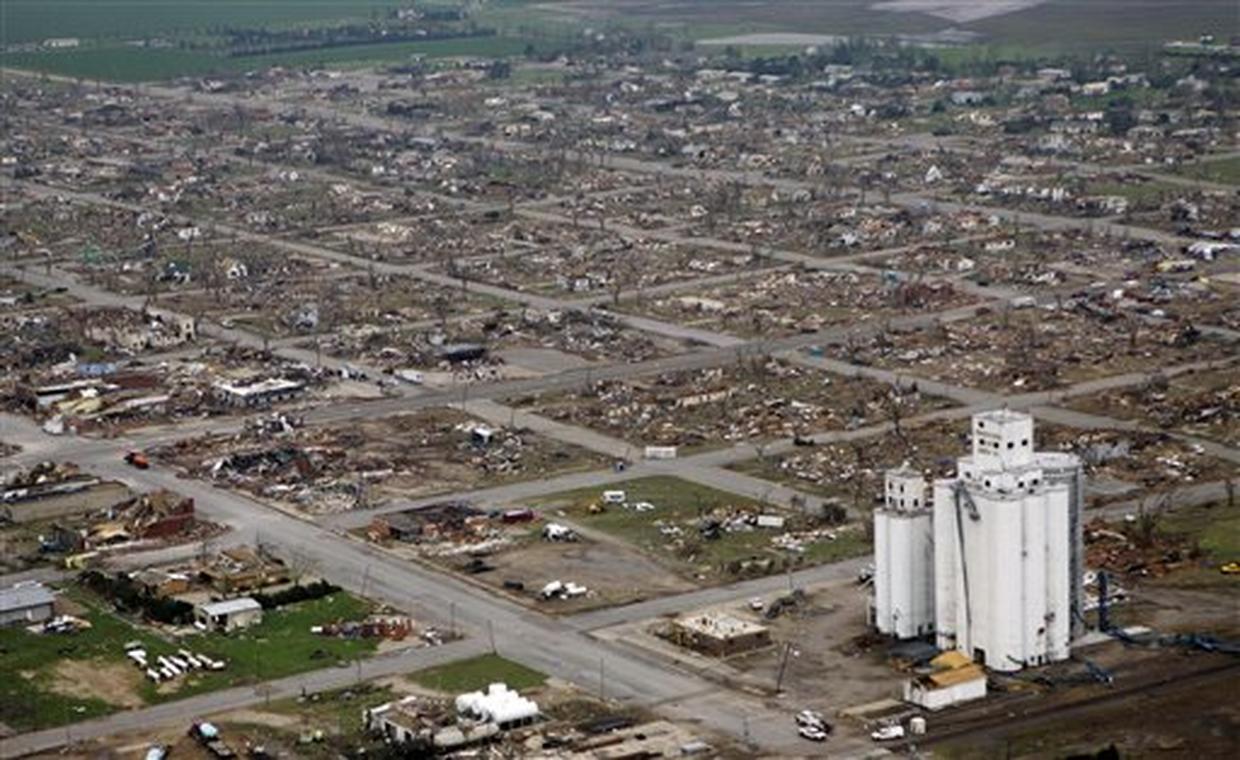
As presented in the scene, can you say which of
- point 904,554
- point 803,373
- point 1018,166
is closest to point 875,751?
point 904,554

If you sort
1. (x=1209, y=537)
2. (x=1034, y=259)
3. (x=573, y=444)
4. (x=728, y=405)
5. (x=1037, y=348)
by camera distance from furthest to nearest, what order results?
(x=1034, y=259) → (x=1037, y=348) → (x=728, y=405) → (x=573, y=444) → (x=1209, y=537)

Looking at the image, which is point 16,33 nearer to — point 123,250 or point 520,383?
point 123,250

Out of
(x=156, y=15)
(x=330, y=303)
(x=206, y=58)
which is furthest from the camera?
(x=156, y=15)

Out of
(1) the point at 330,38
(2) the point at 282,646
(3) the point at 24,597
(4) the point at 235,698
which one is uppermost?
(3) the point at 24,597

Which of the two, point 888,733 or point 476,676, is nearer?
point 888,733

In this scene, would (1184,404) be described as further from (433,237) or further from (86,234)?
(86,234)

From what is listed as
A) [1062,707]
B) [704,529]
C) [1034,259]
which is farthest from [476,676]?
[1034,259]

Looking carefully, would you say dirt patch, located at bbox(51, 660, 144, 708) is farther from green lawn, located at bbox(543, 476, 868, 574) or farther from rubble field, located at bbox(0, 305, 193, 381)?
rubble field, located at bbox(0, 305, 193, 381)
